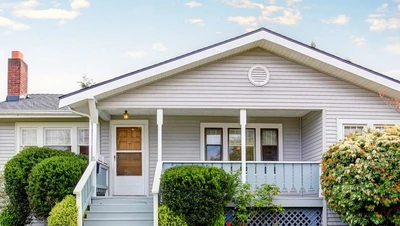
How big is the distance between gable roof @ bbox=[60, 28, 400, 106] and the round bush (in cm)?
157

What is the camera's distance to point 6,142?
15.8 m

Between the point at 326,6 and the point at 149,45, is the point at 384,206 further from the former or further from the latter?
the point at 149,45

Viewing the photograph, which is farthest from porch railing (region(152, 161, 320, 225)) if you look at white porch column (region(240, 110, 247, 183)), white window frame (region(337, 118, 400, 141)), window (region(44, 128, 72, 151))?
window (region(44, 128, 72, 151))

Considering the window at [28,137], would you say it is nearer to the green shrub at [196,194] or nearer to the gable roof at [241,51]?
the gable roof at [241,51]

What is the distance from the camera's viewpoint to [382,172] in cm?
1164

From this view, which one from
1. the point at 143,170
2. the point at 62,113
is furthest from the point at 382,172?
the point at 62,113

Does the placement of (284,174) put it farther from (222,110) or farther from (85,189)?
(85,189)

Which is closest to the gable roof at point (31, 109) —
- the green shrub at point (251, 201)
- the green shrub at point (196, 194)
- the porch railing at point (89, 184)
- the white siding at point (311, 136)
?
the porch railing at point (89, 184)

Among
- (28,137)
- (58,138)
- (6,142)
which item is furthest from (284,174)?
(6,142)

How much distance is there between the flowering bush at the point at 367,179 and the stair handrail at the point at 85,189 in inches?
218

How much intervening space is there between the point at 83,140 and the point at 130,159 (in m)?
1.52

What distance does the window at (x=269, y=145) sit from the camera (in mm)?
15914

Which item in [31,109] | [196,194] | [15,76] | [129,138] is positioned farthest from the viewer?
[15,76]

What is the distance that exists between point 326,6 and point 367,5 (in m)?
1.78
